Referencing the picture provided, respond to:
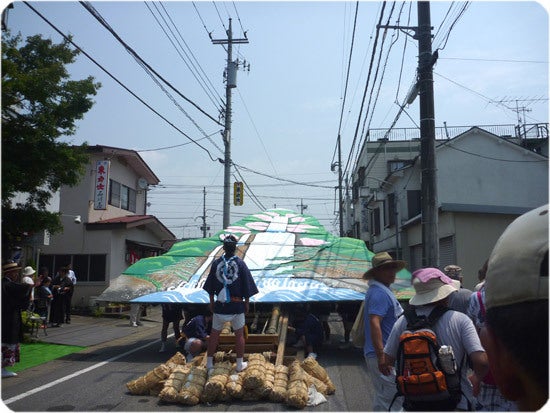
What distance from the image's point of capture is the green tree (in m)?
9.12

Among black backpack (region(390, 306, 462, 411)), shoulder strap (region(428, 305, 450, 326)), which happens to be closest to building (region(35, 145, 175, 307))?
shoulder strap (region(428, 305, 450, 326))

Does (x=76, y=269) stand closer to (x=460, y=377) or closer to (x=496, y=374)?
(x=460, y=377)

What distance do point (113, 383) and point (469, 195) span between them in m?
19.3

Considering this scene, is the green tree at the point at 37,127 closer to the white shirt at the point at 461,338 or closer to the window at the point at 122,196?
the white shirt at the point at 461,338

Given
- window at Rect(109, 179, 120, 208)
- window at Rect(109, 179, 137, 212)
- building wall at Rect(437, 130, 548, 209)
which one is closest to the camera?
window at Rect(109, 179, 120, 208)

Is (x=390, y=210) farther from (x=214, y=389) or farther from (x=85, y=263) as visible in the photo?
(x=214, y=389)

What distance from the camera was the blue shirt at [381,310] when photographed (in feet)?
13.7

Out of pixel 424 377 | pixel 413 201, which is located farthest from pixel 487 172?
pixel 424 377

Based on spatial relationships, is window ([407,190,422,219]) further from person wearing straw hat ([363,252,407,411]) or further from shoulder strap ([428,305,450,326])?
shoulder strap ([428,305,450,326])

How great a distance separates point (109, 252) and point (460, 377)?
1786 centimetres

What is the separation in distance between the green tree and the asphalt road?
3.27 metres

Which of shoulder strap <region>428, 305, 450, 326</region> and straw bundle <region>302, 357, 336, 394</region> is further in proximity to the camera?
straw bundle <region>302, 357, 336, 394</region>

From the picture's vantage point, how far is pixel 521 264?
1.34 meters

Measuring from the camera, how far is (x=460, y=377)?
330cm
